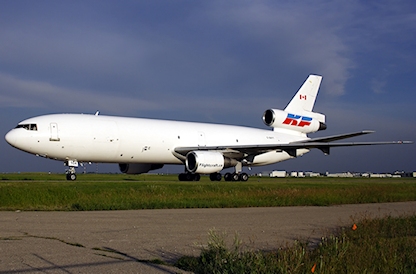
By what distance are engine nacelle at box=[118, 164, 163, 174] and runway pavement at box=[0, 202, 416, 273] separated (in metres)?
19.7

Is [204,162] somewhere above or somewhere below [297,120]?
below

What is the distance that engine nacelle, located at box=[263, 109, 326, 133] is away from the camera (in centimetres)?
3862

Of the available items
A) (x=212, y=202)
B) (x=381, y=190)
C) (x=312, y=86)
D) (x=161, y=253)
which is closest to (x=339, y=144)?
(x=381, y=190)

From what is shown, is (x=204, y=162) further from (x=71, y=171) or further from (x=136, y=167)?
(x=71, y=171)

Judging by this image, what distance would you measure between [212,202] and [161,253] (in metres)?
10.9

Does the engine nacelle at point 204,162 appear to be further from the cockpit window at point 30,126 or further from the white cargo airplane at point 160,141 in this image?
the cockpit window at point 30,126

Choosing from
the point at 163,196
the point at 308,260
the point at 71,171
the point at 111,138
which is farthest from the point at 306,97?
the point at 308,260

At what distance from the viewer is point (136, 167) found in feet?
111

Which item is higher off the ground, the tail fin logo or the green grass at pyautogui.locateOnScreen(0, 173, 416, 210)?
the tail fin logo

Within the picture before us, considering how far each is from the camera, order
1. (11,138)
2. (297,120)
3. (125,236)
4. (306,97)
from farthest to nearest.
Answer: (306,97) → (297,120) → (11,138) → (125,236)

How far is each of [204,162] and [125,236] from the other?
68.0 ft

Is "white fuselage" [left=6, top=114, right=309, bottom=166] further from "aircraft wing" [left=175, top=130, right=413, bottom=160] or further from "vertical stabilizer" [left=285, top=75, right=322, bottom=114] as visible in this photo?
"vertical stabilizer" [left=285, top=75, right=322, bottom=114]

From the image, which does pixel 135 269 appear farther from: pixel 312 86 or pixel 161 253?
pixel 312 86

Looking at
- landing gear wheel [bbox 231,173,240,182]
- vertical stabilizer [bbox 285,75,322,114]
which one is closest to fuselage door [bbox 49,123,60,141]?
landing gear wheel [bbox 231,173,240,182]
